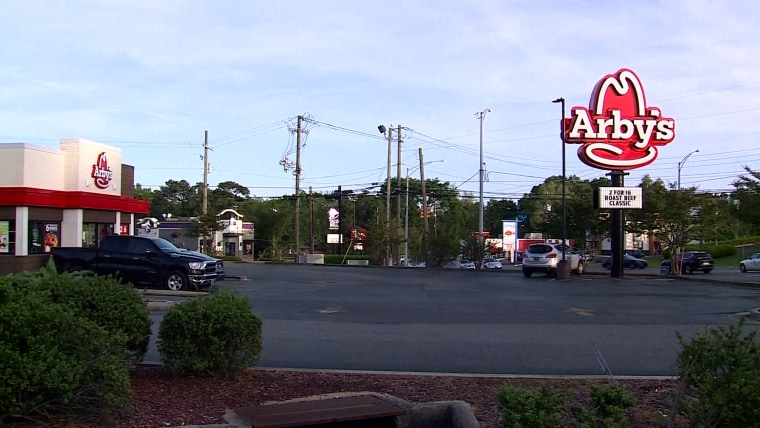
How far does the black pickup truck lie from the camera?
21.6 metres

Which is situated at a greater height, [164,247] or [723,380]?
[164,247]

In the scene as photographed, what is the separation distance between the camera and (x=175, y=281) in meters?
21.7

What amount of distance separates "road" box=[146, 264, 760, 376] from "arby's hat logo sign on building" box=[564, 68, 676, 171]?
817cm

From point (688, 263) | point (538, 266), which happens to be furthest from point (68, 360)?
point (688, 263)

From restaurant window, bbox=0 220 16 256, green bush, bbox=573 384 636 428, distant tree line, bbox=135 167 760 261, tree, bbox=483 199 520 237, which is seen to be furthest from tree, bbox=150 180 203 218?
green bush, bbox=573 384 636 428

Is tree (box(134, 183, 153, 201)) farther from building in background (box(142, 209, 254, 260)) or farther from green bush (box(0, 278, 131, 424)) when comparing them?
green bush (box(0, 278, 131, 424))

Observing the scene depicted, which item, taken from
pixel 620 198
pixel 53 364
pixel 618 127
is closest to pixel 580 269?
pixel 620 198

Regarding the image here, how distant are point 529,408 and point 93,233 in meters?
30.1

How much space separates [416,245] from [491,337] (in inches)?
1908

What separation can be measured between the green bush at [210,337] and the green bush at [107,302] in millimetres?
257

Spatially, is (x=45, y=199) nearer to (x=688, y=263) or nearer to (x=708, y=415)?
(x=708, y=415)

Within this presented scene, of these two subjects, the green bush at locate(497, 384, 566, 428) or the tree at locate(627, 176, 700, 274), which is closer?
the green bush at locate(497, 384, 566, 428)

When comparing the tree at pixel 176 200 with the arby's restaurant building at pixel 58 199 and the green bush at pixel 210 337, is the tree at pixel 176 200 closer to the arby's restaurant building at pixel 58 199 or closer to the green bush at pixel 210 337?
the arby's restaurant building at pixel 58 199

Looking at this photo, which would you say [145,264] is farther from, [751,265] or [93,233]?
[751,265]
